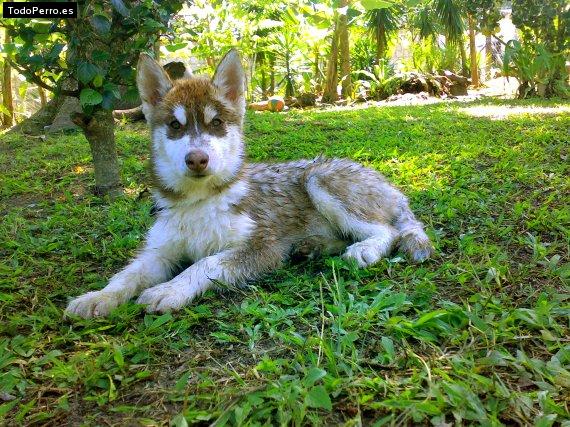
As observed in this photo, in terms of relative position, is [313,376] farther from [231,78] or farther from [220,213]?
[231,78]

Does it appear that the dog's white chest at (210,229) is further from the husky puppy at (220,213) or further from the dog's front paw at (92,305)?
the dog's front paw at (92,305)

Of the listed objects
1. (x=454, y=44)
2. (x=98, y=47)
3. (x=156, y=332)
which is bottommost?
(x=156, y=332)

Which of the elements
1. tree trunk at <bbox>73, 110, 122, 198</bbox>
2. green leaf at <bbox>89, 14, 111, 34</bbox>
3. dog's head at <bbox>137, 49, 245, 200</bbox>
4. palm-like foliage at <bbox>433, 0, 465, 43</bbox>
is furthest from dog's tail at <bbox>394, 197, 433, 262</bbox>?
palm-like foliage at <bbox>433, 0, 465, 43</bbox>

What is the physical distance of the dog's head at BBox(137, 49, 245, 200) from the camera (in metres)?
3.22

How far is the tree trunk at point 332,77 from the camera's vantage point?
62.0 feet

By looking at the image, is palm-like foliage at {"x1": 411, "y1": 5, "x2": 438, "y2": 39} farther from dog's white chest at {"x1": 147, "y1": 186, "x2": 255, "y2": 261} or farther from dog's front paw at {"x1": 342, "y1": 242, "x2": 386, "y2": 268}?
dog's white chest at {"x1": 147, "y1": 186, "x2": 255, "y2": 261}

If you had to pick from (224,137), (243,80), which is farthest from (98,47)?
(224,137)

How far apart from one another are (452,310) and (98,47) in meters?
3.92

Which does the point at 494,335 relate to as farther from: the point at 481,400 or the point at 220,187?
the point at 220,187

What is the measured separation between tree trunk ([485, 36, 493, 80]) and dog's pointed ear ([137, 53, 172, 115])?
2692 centimetres

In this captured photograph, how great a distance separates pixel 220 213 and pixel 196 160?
501 millimetres

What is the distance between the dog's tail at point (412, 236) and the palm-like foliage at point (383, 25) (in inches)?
771

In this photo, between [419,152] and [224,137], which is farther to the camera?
[419,152]

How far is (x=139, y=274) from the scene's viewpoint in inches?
128
